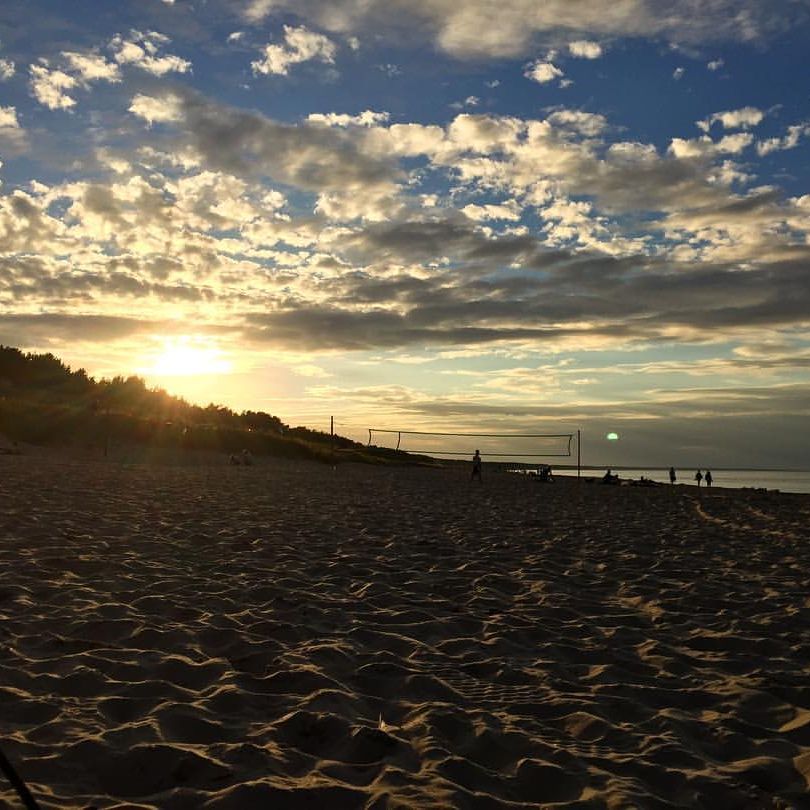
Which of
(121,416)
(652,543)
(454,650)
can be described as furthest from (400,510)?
(121,416)

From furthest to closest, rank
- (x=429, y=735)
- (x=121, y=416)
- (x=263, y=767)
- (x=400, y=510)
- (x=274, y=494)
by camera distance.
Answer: (x=121, y=416) < (x=274, y=494) < (x=400, y=510) < (x=429, y=735) < (x=263, y=767)

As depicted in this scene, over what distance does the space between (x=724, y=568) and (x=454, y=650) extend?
15.6 feet

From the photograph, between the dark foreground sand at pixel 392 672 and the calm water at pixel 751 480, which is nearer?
the dark foreground sand at pixel 392 672

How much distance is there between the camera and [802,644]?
17.4ft

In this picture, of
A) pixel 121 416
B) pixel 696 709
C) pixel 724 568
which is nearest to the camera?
pixel 696 709

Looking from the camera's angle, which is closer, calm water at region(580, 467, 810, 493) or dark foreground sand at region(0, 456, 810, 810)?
dark foreground sand at region(0, 456, 810, 810)

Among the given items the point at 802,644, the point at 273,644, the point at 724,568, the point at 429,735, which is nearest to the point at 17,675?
the point at 273,644

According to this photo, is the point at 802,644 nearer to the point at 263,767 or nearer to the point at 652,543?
the point at 263,767

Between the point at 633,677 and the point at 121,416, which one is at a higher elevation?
the point at 121,416

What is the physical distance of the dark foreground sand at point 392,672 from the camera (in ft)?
10.2

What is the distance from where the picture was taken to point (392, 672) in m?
4.48

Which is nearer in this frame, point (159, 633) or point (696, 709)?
point (696, 709)

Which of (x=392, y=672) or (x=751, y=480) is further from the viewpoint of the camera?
(x=751, y=480)

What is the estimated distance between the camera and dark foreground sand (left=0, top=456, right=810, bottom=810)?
311 cm
